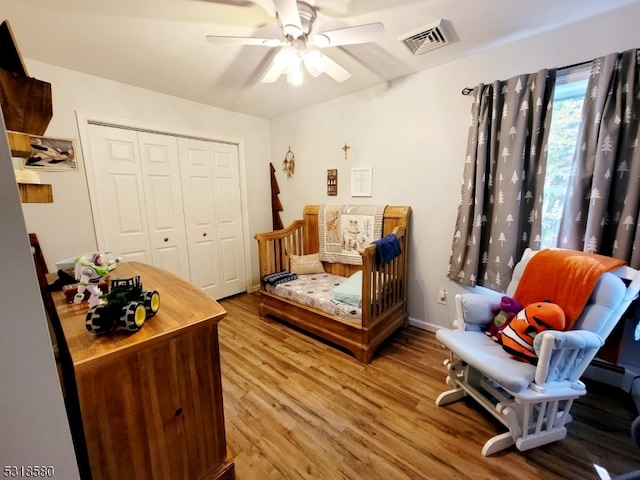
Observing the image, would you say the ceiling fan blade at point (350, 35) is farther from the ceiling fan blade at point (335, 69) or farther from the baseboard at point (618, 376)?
the baseboard at point (618, 376)

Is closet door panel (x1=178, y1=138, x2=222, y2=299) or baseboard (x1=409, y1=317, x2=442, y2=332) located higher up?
closet door panel (x1=178, y1=138, x2=222, y2=299)

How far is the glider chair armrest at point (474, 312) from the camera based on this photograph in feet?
5.41

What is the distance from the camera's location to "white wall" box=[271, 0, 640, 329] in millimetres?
1727

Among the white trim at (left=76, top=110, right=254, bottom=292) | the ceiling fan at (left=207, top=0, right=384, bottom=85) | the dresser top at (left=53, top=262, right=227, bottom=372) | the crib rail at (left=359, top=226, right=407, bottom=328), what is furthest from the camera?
the white trim at (left=76, top=110, right=254, bottom=292)

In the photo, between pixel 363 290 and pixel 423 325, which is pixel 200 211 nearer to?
pixel 363 290

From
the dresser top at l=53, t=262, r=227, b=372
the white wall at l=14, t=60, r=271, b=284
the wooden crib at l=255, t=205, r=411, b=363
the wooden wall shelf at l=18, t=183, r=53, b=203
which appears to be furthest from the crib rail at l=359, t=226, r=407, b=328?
the white wall at l=14, t=60, r=271, b=284

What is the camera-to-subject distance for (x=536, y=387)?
4.04 ft

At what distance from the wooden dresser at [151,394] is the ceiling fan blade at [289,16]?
1.37m

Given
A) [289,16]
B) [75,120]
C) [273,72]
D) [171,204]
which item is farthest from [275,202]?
[289,16]

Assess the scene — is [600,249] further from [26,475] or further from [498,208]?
[26,475]

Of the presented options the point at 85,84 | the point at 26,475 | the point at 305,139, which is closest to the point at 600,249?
the point at 26,475

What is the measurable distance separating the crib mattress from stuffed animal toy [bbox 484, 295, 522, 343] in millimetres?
870

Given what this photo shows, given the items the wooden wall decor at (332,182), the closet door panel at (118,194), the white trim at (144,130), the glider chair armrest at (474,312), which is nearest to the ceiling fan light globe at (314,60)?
the wooden wall decor at (332,182)

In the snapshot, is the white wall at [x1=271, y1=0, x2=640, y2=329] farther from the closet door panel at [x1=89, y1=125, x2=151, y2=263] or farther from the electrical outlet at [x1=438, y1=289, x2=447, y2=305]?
the closet door panel at [x1=89, y1=125, x2=151, y2=263]
